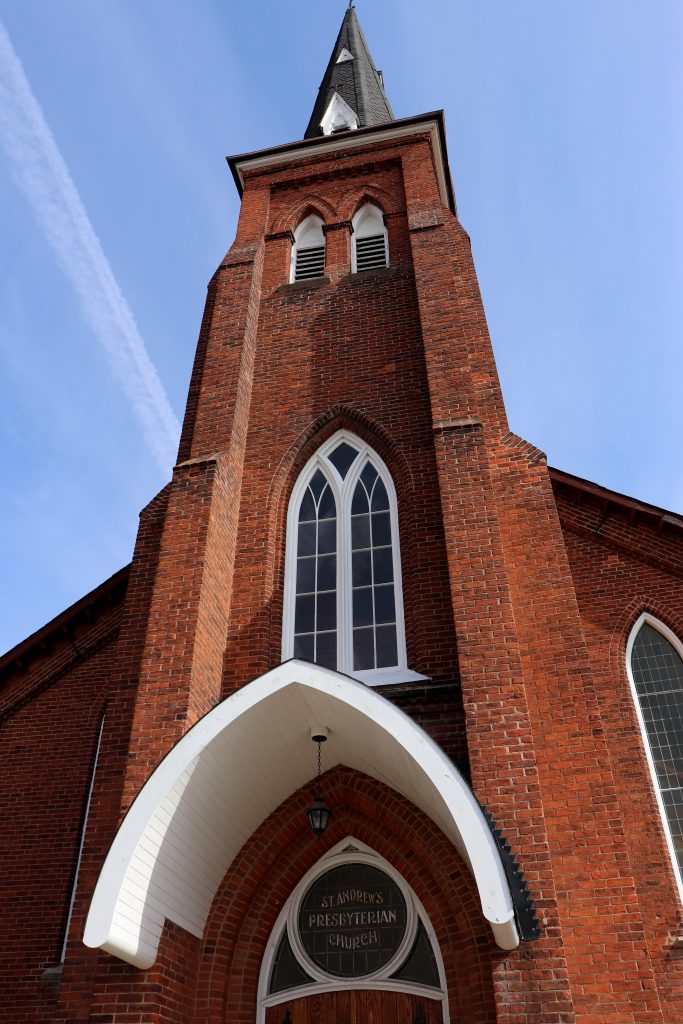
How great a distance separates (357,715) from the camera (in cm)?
756

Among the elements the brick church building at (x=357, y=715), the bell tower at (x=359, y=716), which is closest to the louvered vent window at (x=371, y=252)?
the brick church building at (x=357, y=715)

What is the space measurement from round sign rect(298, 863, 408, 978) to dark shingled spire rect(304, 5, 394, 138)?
618 inches

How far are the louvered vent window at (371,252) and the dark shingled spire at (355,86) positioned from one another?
5138 mm

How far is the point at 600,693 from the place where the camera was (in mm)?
10336

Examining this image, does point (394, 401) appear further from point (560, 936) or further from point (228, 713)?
point (560, 936)

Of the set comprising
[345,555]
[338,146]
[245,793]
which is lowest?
[245,793]

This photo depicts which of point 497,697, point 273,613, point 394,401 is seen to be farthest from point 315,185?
point 497,697

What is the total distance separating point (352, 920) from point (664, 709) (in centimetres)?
Result: 454

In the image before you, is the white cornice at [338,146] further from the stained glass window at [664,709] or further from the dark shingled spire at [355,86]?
the stained glass window at [664,709]

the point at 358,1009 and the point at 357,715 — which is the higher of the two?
the point at 357,715

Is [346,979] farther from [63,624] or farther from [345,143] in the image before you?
[345,143]

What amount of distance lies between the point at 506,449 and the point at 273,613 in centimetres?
354

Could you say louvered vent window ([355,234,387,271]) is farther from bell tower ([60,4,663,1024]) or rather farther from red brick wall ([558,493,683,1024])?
red brick wall ([558,493,683,1024])

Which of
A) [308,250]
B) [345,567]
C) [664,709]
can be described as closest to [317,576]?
[345,567]
